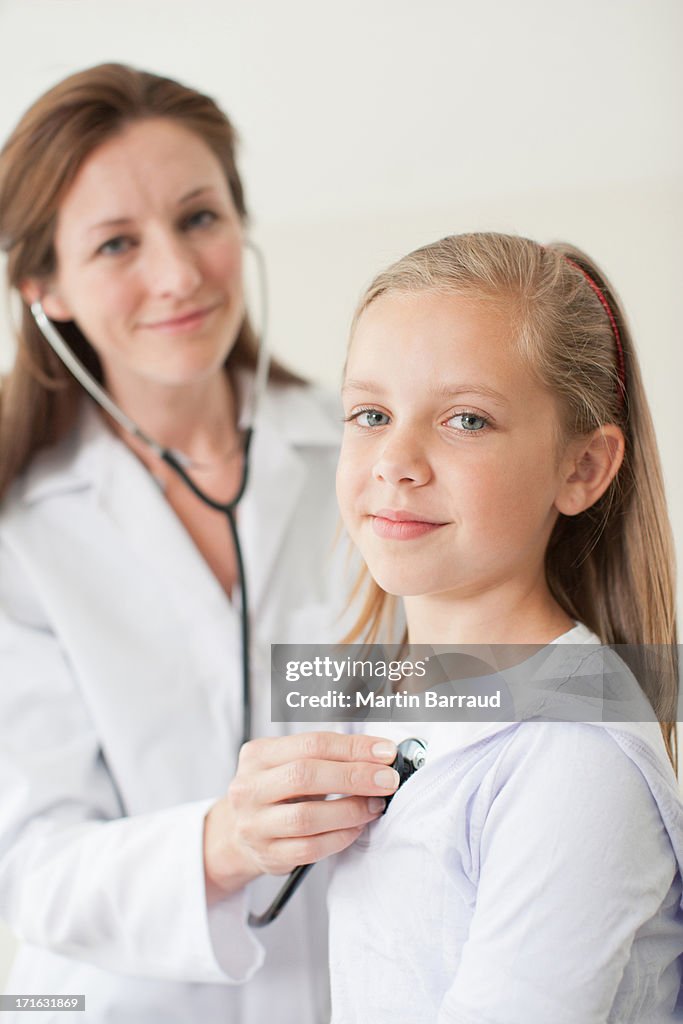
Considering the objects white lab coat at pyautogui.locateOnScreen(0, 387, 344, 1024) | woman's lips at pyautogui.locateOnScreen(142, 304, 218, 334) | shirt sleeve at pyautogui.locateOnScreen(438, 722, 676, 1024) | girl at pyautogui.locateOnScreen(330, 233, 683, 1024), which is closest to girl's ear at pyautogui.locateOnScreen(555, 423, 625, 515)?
girl at pyautogui.locateOnScreen(330, 233, 683, 1024)

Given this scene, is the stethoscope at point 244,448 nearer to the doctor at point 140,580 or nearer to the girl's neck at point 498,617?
the doctor at point 140,580

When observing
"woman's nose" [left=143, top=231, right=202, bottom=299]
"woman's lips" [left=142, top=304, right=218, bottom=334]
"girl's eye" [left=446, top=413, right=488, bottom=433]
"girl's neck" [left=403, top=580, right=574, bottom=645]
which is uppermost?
"woman's nose" [left=143, top=231, right=202, bottom=299]

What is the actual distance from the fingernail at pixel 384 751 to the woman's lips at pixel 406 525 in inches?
5.3

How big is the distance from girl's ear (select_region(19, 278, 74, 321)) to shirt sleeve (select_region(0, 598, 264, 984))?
0.27m

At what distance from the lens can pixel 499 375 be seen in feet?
1.60

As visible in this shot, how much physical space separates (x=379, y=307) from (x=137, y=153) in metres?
0.33

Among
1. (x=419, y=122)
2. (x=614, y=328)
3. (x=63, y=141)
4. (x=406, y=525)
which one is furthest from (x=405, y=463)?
(x=63, y=141)

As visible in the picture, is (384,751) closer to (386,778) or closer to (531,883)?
(386,778)

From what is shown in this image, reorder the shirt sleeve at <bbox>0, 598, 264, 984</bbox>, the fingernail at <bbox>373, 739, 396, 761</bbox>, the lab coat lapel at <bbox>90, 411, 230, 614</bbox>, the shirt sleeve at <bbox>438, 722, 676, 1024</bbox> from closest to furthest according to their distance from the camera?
the shirt sleeve at <bbox>438, 722, 676, 1024</bbox>, the fingernail at <bbox>373, 739, 396, 761</bbox>, the shirt sleeve at <bbox>0, 598, 264, 984</bbox>, the lab coat lapel at <bbox>90, 411, 230, 614</bbox>

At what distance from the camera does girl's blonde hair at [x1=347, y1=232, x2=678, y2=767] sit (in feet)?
1.65

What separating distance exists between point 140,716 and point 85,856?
12 cm

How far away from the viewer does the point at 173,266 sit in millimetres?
744

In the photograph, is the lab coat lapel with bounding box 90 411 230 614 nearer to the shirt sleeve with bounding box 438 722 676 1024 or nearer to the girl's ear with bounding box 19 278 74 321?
the girl's ear with bounding box 19 278 74 321

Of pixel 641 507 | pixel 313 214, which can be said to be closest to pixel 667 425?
pixel 641 507
